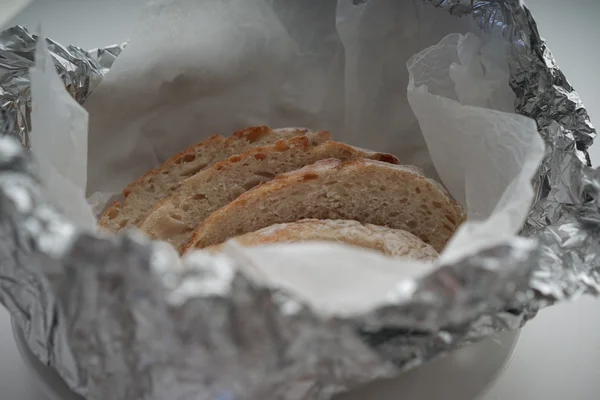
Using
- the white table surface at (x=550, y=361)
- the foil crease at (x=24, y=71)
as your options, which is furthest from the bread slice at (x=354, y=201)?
the foil crease at (x=24, y=71)

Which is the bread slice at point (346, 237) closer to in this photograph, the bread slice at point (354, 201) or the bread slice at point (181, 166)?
the bread slice at point (354, 201)

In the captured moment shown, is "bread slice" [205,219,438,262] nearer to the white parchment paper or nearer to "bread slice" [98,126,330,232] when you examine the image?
the white parchment paper

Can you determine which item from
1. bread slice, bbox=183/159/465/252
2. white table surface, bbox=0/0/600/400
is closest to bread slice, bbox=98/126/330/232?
bread slice, bbox=183/159/465/252

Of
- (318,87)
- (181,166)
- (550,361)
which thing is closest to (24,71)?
(181,166)

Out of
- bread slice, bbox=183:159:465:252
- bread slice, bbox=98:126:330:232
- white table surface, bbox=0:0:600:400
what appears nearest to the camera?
white table surface, bbox=0:0:600:400

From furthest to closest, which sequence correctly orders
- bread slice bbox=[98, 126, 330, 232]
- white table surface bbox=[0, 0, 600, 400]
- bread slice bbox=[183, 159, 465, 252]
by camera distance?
1. bread slice bbox=[98, 126, 330, 232]
2. bread slice bbox=[183, 159, 465, 252]
3. white table surface bbox=[0, 0, 600, 400]

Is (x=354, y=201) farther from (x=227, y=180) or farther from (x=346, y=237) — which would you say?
(x=227, y=180)
